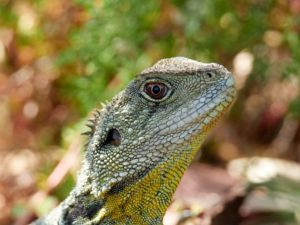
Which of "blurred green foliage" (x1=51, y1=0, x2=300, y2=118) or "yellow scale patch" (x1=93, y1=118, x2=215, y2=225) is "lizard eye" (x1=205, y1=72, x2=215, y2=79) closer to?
"yellow scale patch" (x1=93, y1=118, x2=215, y2=225)

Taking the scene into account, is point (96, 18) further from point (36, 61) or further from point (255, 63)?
point (36, 61)

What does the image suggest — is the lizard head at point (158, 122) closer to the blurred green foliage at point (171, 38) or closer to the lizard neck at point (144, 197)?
the lizard neck at point (144, 197)

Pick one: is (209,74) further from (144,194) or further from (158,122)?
(144,194)

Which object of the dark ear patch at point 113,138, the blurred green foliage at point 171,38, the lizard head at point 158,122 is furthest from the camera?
the blurred green foliage at point 171,38

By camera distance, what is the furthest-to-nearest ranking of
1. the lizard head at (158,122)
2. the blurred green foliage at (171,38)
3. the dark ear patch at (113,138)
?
the blurred green foliage at (171,38), the dark ear patch at (113,138), the lizard head at (158,122)

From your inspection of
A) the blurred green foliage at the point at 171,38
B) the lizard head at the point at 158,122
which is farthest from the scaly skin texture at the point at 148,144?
the blurred green foliage at the point at 171,38

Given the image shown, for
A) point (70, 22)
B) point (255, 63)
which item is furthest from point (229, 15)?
point (70, 22)

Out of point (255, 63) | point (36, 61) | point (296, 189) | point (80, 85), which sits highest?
point (36, 61)

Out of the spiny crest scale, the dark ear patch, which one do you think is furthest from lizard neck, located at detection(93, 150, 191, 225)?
the spiny crest scale
